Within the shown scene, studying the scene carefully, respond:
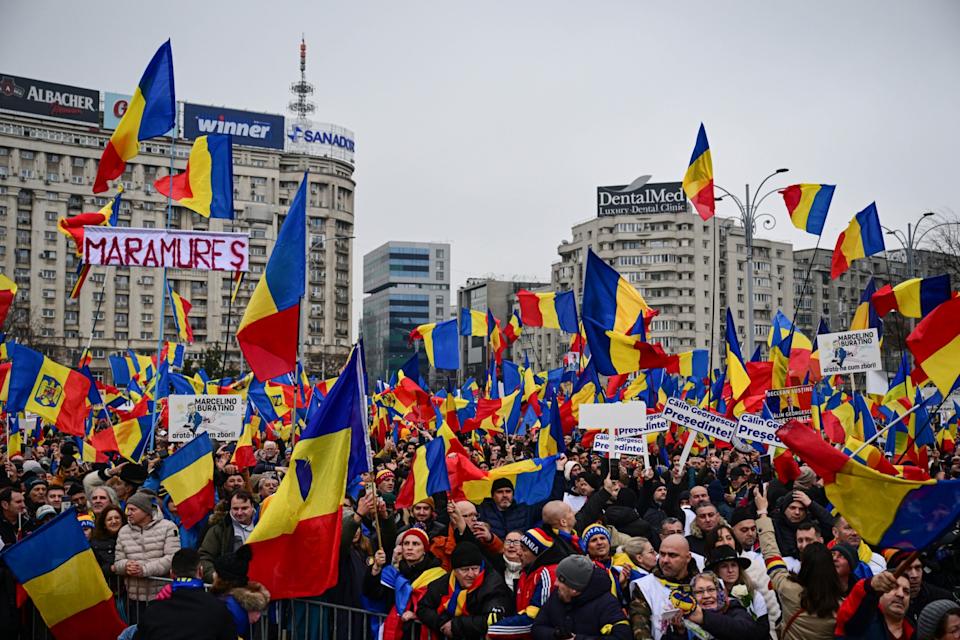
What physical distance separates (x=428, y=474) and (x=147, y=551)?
7.86ft

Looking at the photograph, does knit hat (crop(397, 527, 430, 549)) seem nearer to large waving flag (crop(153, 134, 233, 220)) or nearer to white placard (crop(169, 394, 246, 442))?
white placard (crop(169, 394, 246, 442))

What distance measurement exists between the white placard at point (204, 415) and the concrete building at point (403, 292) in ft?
394

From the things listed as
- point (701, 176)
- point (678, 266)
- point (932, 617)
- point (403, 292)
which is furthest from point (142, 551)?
point (403, 292)

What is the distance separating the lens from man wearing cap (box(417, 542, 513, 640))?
19.0 ft

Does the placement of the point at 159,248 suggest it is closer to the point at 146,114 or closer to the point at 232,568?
the point at 146,114

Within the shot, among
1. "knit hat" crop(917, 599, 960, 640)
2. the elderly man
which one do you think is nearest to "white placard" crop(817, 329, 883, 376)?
the elderly man

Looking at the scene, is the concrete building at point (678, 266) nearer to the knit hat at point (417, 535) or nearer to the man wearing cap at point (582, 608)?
the knit hat at point (417, 535)

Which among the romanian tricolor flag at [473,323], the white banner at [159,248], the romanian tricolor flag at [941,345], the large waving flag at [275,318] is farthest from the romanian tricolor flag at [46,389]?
the romanian tricolor flag at [473,323]

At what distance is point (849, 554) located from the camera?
594cm

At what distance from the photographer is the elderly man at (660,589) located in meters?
5.55

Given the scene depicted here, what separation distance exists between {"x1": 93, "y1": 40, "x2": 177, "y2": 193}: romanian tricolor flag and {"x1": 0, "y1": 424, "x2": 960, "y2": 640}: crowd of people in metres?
6.66

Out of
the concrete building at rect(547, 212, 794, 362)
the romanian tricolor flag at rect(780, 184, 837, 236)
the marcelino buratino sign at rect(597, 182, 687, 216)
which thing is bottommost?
the romanian tricolor flag at rect(780, 184, 837, 236)

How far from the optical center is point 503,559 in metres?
6.63

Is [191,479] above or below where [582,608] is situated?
above
